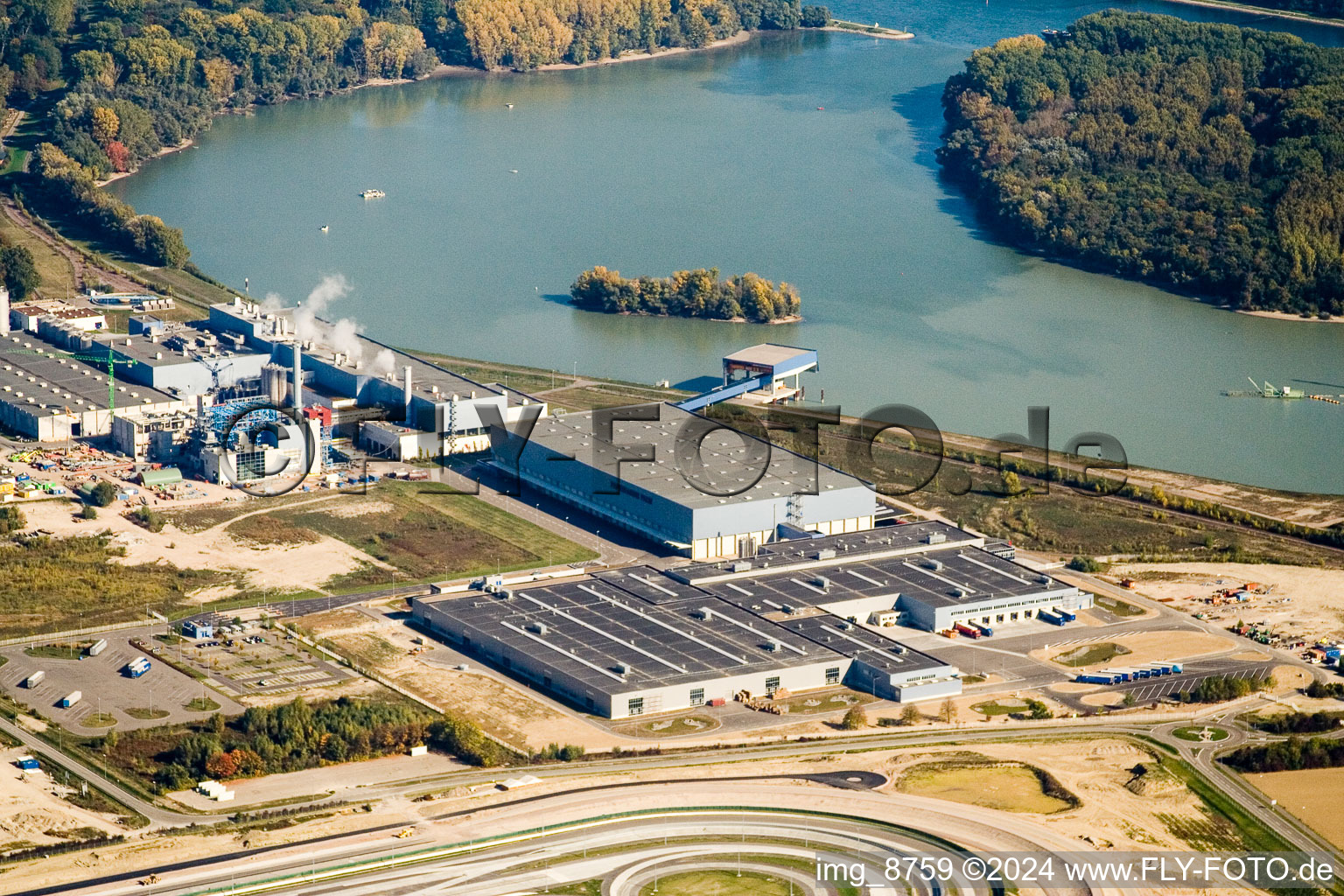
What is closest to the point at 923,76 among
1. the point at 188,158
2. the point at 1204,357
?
the point at 188,158

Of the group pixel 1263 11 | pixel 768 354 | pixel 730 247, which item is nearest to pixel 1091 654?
pixel 768 354

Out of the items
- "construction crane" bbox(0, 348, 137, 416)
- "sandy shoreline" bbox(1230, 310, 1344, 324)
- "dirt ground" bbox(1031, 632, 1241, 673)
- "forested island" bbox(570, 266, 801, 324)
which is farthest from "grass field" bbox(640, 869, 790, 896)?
"sandy shoreline" bbox(1230, 310, 1344, 324)

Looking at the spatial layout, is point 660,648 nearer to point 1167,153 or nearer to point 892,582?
point 892,582

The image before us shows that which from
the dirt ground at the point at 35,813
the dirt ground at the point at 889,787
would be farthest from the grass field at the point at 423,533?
the dirt ground at the point at 889,787

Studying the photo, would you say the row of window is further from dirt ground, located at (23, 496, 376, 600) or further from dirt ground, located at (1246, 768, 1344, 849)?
dirt ground, located at (23, 496, 376, 600)

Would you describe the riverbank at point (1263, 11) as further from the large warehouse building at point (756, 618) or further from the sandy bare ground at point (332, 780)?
the sandy bare ground at point (332, 780)

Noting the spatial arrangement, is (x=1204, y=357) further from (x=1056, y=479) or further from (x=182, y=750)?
(x=182, y=750)
